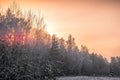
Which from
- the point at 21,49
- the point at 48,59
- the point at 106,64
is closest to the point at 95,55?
the point at 106,64

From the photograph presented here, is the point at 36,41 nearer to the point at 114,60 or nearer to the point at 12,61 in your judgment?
the point at 12,61

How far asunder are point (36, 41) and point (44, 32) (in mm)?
2282

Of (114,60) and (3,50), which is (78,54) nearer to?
(114,60)

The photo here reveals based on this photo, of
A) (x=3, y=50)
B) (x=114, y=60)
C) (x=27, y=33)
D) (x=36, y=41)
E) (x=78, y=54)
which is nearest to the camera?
(x=3, y=50)

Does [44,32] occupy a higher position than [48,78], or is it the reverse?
[44,32]

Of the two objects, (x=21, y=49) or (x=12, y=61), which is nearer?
(x=12, y=61)

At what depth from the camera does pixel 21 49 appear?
42250 millimetres

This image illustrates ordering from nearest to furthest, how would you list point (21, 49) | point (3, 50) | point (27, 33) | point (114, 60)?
point (3, 50) < point (21, 49) < point (27, 33) < point (114, 60)

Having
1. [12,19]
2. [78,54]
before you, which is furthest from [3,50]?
[78,54]

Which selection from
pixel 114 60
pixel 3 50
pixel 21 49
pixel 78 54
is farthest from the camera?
pixel 114 60

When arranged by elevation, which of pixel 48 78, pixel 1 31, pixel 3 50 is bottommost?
pixel 48 78

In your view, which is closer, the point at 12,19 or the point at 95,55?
the point at 12,19

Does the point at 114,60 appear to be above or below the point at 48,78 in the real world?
above

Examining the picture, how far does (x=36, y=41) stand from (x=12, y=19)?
10.7 meters
